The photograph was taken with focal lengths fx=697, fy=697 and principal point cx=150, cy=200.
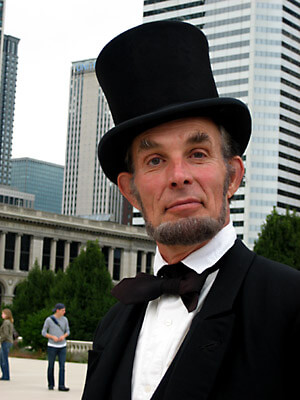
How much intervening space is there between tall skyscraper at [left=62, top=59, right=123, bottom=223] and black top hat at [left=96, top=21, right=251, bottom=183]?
6811 inches

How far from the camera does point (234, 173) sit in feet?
8.96

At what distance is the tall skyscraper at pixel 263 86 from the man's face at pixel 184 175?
11508 cm

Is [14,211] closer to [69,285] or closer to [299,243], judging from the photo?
[69,285]

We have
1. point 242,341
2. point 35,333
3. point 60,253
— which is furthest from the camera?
point 60,253

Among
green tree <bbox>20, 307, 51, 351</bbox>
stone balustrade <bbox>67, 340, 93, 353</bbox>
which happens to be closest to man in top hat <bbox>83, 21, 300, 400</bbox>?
stone balustrade <bbox>67, 340, 93, 353</bbox>

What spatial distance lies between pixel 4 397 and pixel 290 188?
111m

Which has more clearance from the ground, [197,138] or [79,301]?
[197,138]

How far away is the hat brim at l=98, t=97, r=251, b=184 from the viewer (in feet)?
8.20

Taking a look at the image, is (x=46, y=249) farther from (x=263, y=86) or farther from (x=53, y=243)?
(x=263, y=86)

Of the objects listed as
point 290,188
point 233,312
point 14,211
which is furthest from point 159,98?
point 290,188

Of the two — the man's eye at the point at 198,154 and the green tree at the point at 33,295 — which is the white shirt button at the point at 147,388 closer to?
the man's eye at the point at 198,154

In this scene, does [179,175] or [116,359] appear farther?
[116,359]

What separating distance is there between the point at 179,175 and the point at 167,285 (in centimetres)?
41

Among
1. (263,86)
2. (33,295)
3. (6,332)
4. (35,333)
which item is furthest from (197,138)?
(263,86)
